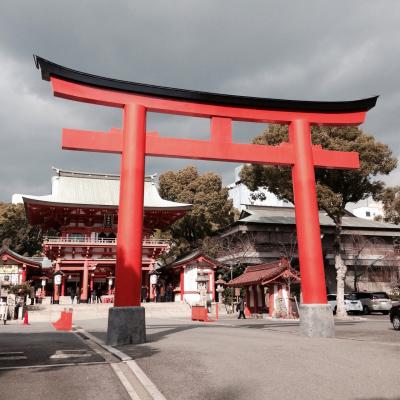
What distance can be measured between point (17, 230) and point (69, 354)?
164 ft

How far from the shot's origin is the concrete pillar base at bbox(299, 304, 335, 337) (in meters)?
11.0

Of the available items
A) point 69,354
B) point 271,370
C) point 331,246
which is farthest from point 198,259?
point 271,370

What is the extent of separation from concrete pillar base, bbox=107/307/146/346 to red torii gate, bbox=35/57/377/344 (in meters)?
0.02

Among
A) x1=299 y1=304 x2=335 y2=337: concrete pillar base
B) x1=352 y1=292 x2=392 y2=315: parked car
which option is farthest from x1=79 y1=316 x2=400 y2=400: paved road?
x1=352 y1=292 x2=392 y2=315: parked car

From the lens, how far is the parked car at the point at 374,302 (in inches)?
1067

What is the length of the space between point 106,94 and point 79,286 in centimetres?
2940

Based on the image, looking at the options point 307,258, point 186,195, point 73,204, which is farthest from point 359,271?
point 307,258

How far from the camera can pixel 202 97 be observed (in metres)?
12.1

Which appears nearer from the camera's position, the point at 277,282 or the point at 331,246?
the point at 277,282

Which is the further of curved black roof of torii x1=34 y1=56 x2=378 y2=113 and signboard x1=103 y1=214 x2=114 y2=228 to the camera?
signboard x1=103 y1=214 x2=114 y2=228

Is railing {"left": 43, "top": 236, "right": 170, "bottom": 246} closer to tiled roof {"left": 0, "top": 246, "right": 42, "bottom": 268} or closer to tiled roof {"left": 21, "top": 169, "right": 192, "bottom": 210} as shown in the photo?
tiled roof {"left": 0, "top": 246, "right": 42, "bottom": 268}

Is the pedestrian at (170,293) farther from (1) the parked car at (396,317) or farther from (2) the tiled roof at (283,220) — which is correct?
(1) the parked car at (396,317)

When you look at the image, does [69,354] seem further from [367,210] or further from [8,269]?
[367,210]

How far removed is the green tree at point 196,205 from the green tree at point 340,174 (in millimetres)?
14203
